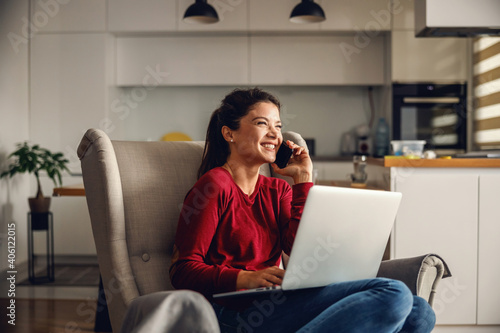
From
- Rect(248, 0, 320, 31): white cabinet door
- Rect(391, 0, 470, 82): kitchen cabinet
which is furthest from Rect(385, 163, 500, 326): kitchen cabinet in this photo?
Rect(248, 0, 320, 31): white cabinet door

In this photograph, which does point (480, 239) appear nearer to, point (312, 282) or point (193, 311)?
point (312, 282)

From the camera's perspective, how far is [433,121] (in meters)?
4.40

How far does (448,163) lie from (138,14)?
3.03 meters

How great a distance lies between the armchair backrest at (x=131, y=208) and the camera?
146 cm

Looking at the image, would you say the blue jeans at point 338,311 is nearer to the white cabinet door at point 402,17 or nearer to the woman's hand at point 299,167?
the woman's hand at point 299,167

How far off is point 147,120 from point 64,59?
0.98 m

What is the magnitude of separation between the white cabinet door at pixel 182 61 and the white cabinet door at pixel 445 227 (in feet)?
7.73

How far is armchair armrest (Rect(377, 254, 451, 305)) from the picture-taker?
1.42 m

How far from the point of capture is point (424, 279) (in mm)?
1449

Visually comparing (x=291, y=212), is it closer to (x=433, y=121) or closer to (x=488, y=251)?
(x=488, y=251)

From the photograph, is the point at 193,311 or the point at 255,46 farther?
the point at 255,46

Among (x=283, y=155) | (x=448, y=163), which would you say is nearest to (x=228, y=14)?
(x=448, y=163)

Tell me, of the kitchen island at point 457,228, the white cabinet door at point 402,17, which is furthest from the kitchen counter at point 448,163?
the white cabinet door at point 402,17

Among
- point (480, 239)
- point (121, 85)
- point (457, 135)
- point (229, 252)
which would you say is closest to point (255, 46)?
point (121, 85)
